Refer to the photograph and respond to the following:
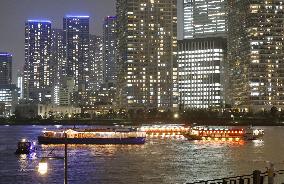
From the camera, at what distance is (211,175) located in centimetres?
6975

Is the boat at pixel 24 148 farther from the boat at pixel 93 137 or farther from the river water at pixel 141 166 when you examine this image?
the boat at pixel 93 137

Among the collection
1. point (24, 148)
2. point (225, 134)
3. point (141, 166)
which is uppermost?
point (225, 134)

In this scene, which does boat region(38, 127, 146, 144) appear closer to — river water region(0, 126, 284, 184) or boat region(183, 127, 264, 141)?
river water region(0, 126, 284, 184)

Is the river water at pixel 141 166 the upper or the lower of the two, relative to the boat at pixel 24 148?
lower

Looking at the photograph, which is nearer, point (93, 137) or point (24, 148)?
point (24, 148)

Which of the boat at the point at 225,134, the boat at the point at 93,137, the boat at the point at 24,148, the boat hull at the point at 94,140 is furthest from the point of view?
the boat at the point at 225,134

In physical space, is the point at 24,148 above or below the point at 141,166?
above

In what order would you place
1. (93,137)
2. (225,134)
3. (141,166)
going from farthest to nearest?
(225,134) < (93,137) < (141,166)

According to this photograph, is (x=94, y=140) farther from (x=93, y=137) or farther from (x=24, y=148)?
(x=24, y=148)

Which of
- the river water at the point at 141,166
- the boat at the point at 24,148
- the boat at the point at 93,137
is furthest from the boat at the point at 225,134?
the boat at the point at 24,148

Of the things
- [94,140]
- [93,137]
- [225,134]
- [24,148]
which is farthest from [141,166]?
[225,134]

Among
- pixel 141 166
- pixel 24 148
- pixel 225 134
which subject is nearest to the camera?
pixel 141 166

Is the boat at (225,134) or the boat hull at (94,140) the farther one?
the boat at (225,134)

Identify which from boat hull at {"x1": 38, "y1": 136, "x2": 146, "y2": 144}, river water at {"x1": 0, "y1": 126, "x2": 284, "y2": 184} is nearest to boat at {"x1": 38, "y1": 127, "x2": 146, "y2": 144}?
boat hull at {"x1": 38, "y1": 136, "x2": 146, "y2": 144}
